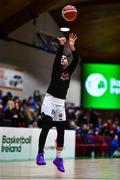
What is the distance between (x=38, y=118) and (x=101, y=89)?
8.73 m

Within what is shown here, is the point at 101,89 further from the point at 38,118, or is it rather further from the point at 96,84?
the point at 38,118

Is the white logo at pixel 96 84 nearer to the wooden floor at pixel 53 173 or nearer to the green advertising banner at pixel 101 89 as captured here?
the green advertising banner at pixel 101 89

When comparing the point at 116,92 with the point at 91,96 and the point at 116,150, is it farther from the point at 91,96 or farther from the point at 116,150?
the point at 116,150

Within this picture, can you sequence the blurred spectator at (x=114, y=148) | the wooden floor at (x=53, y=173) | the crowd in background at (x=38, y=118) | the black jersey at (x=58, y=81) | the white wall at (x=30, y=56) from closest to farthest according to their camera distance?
the wooden floor at (x=53, y=173) < the black jersey at (x=58, y=81) < the crowd in background at (x=38, y=118) < the blurred spectator at (x=114, y=148) < the white wall at (x=30, y=56)

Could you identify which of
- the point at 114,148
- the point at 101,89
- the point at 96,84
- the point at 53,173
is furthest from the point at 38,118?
the point at 53,173

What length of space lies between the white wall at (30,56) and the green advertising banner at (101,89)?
3.16 meters

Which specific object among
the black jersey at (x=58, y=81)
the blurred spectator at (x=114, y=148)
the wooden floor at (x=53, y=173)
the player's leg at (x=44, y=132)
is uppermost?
the black jersey at (x=58, y=81)

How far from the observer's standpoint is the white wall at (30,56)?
67.9 ft

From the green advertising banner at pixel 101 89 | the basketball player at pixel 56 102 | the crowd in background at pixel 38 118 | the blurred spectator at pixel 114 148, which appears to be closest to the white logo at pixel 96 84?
the green advertising banner at pixel 101 89

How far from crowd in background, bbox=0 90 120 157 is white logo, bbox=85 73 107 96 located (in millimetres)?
1311

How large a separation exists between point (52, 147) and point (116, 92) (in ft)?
38.5

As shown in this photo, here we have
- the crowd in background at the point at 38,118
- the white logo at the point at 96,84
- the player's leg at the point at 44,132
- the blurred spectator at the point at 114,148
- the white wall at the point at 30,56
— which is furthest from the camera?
the white logo at the point at 96,84

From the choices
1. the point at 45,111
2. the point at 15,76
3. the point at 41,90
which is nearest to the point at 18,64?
the point at 15,76

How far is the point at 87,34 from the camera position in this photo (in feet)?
74.2
